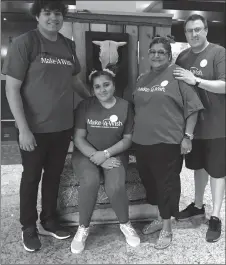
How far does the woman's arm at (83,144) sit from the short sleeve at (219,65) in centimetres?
44

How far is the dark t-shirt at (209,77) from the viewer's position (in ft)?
2.30

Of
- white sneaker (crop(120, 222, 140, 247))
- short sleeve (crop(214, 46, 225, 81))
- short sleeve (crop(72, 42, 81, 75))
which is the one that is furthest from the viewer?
white sneaker (crop(120, 222, 140, 247))

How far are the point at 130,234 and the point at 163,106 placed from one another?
1.43ft

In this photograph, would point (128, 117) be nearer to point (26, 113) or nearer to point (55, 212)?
point (26, 113)

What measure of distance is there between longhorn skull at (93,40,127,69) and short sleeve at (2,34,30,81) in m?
0.20

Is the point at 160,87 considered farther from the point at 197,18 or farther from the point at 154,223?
the point at 154,223

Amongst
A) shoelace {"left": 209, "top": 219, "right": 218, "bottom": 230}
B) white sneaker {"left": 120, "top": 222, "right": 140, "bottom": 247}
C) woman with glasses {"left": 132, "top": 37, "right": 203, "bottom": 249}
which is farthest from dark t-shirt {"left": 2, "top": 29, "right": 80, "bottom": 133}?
shoelace {"left": 209, "top": 219, "right": 218, "bottom": 230}

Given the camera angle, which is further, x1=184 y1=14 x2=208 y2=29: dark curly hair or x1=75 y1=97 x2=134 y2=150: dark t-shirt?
x1=75 y1=97 x2=134 y2=150: dark t-shirt

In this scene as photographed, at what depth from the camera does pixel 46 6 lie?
2.28ft

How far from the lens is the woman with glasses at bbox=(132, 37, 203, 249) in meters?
0.77

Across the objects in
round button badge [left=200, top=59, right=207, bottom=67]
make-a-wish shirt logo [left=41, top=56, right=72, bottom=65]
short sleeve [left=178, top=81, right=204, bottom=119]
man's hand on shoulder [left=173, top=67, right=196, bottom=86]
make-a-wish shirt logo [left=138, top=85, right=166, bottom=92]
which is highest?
make-a-wish shirt logo [left=41, top=56, right=72, bottom=65]

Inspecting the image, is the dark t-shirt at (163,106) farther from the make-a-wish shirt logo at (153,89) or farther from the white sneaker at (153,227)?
the white sneaker at (153,227)

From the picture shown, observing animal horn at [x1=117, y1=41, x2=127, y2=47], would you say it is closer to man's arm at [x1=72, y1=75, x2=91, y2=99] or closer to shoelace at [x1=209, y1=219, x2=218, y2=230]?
man's arm at [x1=72, y1=75, x2=91, y2=99]

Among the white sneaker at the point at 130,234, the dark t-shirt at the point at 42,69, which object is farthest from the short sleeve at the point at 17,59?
the white sneaker at the point at 130,234
